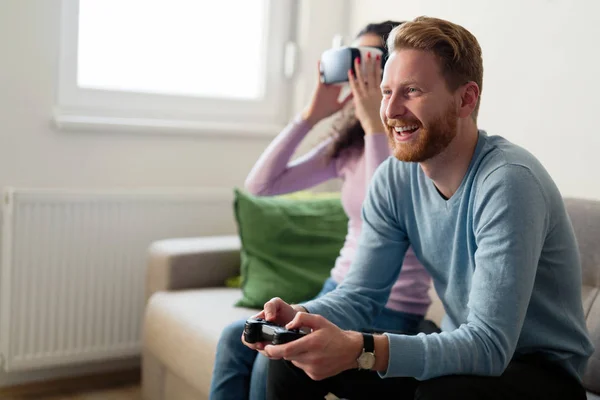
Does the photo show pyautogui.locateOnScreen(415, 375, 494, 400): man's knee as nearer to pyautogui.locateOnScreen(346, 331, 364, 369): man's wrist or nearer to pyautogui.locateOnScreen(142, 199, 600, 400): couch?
pyautogui.locateOnScreen(346, 331, 364, 369): man's wrist

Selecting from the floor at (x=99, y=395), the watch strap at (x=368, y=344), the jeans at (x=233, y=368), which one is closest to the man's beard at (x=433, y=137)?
Result: the watch strap at (x=368, y=344)

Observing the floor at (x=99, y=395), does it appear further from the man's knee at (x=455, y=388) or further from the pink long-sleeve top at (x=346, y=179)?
the man's knee at (x=455, y=388)

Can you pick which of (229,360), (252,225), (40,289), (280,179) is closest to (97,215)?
(40,289)

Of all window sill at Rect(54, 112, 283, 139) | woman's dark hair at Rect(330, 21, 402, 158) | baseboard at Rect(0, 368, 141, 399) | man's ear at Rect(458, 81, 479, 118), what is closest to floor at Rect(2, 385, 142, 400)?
baseboard at Rect(0, 368, 141, 399)

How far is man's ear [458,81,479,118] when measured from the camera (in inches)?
49.2

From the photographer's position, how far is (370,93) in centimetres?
168

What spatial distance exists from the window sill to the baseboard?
0.82m

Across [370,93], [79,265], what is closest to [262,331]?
[370,93]

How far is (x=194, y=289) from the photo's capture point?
223cm

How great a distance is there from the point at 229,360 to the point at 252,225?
2.18ft

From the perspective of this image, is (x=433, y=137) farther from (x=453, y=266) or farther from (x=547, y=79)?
(x=547, y=79)

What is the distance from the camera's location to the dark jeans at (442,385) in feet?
3.67

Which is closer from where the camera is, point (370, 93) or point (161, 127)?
point (370, 93)

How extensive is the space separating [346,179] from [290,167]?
0.64 ft
